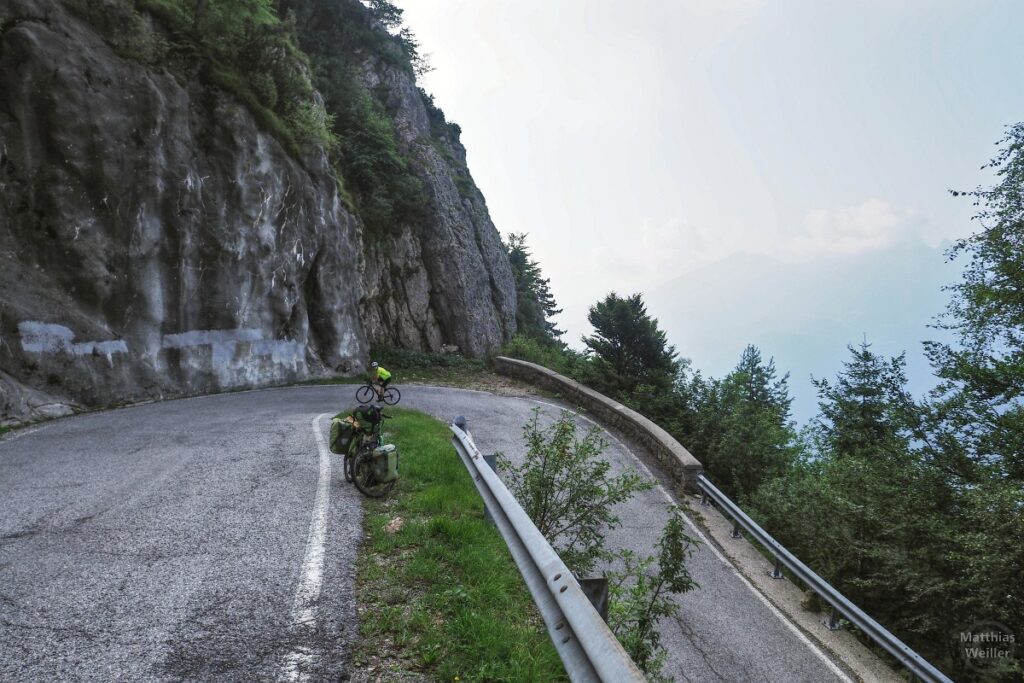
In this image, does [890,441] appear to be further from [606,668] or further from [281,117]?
[281,117]

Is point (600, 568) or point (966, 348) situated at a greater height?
point (966, 348)

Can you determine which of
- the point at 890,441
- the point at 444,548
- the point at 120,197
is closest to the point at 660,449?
the point at 890,441

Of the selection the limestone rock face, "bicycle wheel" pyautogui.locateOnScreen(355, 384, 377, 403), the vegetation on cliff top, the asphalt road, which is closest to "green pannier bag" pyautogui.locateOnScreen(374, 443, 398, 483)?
the asphalt road

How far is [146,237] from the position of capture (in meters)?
15.6

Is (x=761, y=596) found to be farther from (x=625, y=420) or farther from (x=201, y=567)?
(x=625, y=420)

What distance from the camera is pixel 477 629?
12.5 feet

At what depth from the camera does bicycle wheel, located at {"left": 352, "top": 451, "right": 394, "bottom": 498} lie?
7.14 metres

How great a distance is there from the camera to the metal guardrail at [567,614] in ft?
7.30

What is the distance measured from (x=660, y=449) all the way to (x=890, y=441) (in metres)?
5.11

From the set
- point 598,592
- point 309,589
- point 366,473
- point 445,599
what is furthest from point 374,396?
point 598,592

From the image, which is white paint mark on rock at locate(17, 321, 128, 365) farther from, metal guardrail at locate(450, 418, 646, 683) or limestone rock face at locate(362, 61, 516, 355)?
limestone rock face at locate(362, 61, 516, 355)

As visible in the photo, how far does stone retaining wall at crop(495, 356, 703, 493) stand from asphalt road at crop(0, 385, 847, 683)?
77.4 inches

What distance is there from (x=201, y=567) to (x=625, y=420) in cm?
1391

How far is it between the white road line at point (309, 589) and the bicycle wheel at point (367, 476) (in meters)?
0.40
